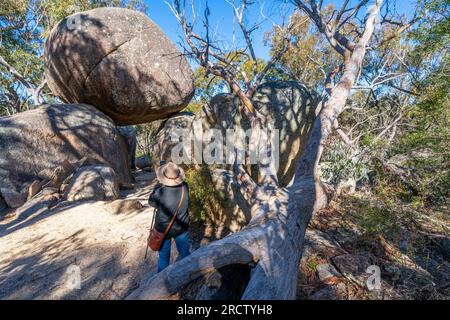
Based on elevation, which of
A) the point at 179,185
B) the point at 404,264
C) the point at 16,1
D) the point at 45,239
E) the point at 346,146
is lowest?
the point at 404,264

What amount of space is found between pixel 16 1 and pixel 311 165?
1656 centimetres

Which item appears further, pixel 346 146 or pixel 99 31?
pixel 99 31

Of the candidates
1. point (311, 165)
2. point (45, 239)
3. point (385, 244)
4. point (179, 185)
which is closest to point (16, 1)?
point (45, 239)

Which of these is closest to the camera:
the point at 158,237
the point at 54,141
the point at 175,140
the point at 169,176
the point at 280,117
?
the point at 158,237

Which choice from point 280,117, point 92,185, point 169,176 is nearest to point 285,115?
point 280,117

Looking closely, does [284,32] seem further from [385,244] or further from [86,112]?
[86,112]

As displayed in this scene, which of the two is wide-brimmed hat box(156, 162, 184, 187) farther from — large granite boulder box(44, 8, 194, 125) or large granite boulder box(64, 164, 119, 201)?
large granite boulder box(44, 8, 194, 125)

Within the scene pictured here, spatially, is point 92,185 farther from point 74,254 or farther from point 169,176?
point 169,176

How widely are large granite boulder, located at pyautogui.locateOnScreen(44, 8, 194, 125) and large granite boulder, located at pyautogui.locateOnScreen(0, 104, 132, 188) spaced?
100 centimetres

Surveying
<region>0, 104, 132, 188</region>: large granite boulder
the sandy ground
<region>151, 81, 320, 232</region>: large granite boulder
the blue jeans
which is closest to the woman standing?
the blue jeans

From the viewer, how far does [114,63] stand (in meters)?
8.23

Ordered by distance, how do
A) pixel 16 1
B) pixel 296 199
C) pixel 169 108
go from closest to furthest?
pixel 296 199 → pixel 169 108 → pixel 16 1

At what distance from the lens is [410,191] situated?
419cm

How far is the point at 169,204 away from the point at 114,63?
7.67m
